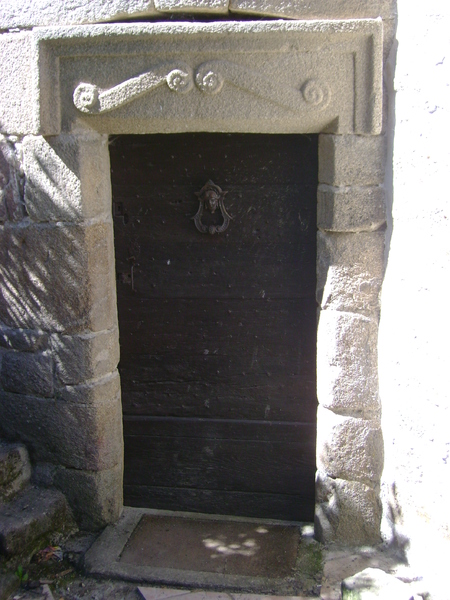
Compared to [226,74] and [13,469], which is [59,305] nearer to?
[13,469]

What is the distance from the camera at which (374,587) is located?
263 centimetres

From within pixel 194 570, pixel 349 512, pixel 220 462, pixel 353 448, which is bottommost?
pixel 194 570

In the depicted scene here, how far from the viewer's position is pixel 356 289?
116 inches

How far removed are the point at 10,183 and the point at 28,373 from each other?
944mm

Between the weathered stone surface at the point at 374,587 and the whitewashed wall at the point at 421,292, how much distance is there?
19 cm

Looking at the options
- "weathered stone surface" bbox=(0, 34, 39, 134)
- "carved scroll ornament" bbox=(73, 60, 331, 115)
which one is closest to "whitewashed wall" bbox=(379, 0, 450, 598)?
"carved scroll ornament" bbox=(73, 60, 331, 115)

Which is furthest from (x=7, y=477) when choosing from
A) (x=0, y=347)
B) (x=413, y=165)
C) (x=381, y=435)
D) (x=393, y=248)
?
(x=413, y=165)

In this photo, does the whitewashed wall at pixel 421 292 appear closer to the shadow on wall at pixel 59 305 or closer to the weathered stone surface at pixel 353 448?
the weathered stone surface at pixel 353 448

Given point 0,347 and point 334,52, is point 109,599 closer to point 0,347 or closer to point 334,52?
point 0,347

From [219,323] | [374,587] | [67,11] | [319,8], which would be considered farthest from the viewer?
[219,323]

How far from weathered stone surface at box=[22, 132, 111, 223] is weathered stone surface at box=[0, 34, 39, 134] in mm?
90

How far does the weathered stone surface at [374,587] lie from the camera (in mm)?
2588

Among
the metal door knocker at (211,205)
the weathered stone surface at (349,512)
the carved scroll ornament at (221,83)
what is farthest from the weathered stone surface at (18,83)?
the weathered stone surface at (349,512)

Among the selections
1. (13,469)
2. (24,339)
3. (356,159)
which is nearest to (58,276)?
(24,339)
